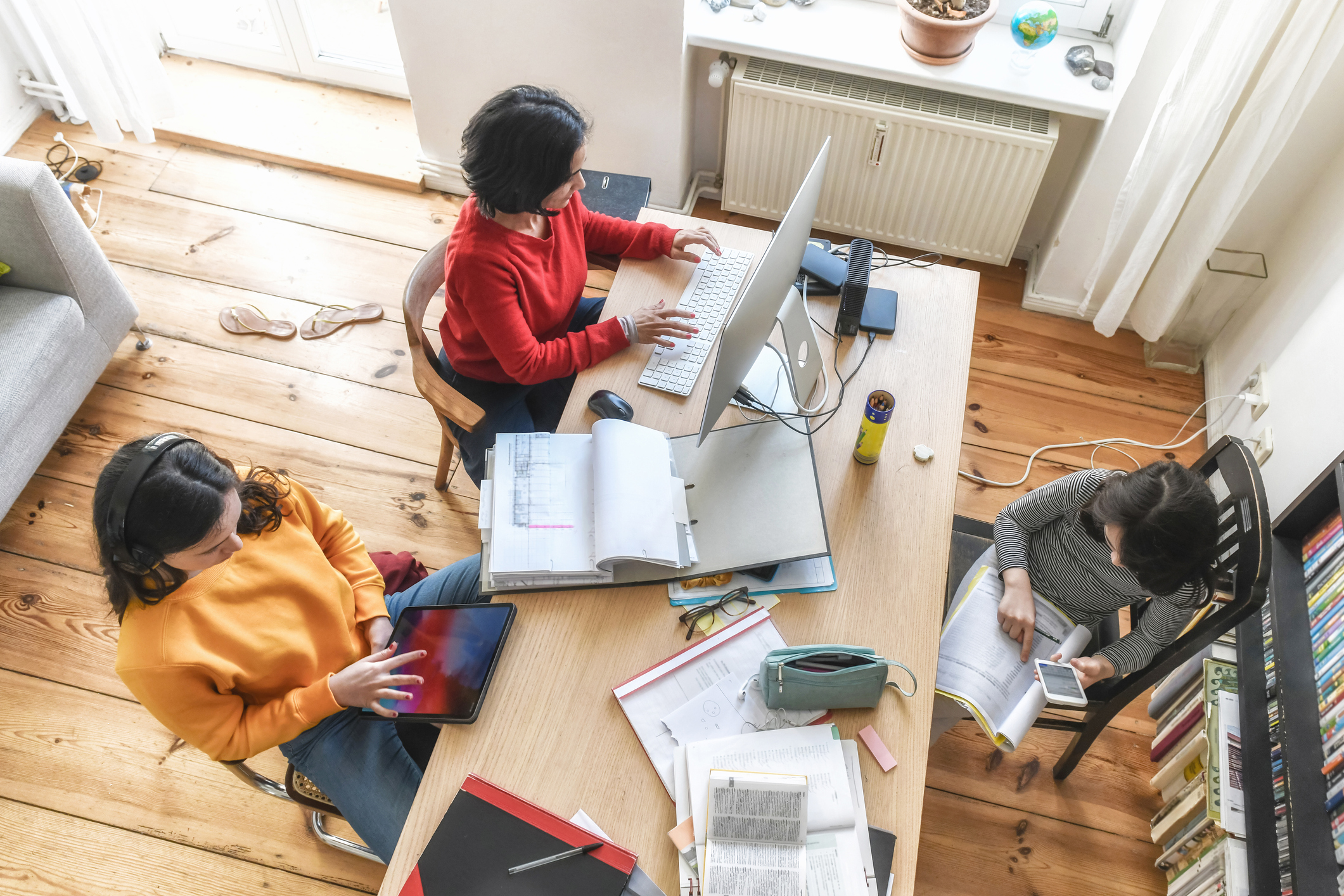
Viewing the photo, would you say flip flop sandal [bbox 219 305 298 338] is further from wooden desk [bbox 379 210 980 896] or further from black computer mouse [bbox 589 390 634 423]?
black computer mouse [bbox 589 390 634 423]

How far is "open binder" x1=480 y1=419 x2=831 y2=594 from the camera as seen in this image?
140 centimetres

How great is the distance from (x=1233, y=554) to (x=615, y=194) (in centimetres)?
152

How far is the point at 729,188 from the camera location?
2.89m

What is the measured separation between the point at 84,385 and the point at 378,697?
1.73 m

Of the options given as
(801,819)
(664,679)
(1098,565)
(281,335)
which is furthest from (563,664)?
(281,335)

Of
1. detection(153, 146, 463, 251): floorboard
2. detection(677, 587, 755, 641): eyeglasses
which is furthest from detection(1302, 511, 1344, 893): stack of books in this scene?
detection(153, 146, 463, 251): floorboard

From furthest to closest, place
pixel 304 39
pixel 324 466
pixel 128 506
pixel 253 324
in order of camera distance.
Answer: pixel 304 39 → pixel 253 324 → pixel 324 466 → pixel 128 506

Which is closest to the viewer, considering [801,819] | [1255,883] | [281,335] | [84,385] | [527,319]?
[801,819]

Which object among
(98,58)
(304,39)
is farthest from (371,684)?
(304,39)

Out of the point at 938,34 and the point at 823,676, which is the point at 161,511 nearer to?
the point at 823,676

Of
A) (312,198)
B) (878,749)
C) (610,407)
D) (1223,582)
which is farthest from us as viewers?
(312,198)

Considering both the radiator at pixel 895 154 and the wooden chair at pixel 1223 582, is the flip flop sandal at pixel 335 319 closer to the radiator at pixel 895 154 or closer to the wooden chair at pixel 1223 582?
the radiator at pixel 895 154

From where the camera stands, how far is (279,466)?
8.02 feet

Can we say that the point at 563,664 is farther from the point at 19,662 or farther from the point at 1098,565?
the point at 19,662
